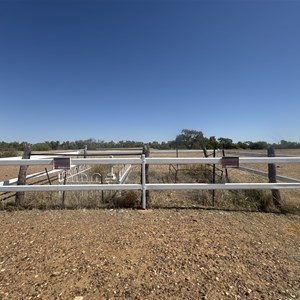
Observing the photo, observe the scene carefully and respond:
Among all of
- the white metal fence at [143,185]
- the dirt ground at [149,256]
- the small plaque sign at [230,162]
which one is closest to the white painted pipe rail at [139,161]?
the white metal fence at [143,185]

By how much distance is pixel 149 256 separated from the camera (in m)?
2.77

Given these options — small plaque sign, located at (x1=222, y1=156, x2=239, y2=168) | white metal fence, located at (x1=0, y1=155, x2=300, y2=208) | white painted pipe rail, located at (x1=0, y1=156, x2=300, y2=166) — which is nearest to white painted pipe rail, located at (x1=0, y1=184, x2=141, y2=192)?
white metal fence, located at (x1=0, y1=155, x2=300, y2=208)

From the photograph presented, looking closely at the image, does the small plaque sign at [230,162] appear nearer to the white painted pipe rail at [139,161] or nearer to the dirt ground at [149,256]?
the white painted pipe rail at [139,161]

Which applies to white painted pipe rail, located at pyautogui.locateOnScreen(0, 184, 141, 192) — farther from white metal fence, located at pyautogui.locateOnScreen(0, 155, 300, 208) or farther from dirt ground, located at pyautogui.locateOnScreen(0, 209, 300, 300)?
dirt ground, located at pyautogui.locateOnScreen(0, 209, 300, 300)

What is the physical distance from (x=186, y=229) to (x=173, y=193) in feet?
7.66

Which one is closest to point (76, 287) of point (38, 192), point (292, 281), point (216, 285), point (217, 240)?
point (216, 285)

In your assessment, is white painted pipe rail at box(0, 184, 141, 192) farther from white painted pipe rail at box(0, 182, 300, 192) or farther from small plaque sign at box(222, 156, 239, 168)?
small plaque sign at box(222, 156, 239, 168)

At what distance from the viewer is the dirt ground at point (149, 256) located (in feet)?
7.13

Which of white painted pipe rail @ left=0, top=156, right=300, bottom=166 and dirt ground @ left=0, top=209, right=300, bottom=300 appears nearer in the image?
dirt ground @ left=0, top=209, right=300, bottom=300

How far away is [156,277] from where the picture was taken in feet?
7.74

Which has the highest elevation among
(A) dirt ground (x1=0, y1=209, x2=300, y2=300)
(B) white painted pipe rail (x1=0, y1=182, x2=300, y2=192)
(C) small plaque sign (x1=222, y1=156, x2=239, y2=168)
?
(C) small plaque sign (x1=222, y1=156, x2=239, y2=168)

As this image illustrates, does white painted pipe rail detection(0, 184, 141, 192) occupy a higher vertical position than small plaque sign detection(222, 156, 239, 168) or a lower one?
lower

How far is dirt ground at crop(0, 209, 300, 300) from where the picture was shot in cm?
217

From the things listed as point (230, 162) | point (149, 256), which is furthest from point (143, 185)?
point (230, 162)
